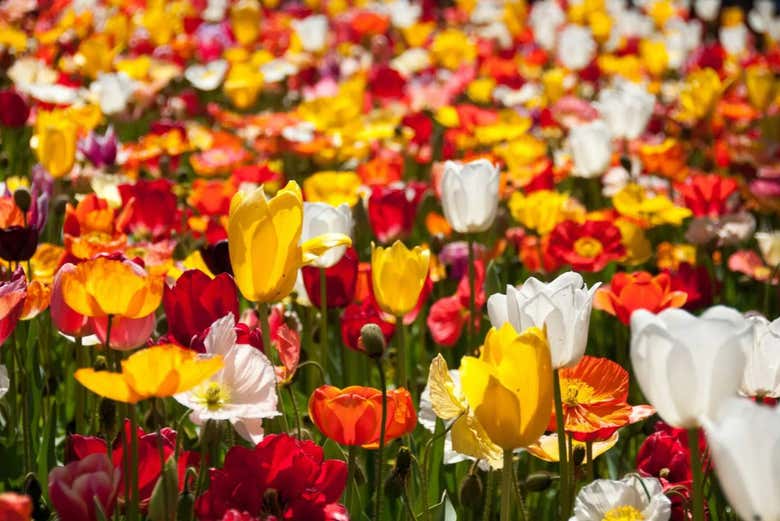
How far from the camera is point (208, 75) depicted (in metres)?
5.22

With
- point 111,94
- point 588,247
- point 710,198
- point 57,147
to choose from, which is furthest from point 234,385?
point 111,94

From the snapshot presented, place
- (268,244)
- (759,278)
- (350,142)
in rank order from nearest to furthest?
(268,244)
(759,278)
(350,142)

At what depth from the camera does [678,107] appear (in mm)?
5301

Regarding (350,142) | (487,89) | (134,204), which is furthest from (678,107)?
(134,204)

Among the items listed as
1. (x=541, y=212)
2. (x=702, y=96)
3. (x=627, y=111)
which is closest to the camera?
(x=541, y=212)

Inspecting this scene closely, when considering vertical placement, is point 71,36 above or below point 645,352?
below

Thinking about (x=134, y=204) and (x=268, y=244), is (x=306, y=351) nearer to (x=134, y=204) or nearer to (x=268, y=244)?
(x=134, y=204)

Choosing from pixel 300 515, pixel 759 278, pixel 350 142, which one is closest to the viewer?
pixel 300 515

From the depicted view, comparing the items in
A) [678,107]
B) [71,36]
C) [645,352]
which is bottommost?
[678,107]

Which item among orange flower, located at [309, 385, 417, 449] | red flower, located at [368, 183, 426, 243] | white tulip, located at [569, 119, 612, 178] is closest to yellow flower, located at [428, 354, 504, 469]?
orange flower, located at [309, 385, 417, 449]

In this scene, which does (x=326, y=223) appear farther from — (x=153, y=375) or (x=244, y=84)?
(x=244, y=84)

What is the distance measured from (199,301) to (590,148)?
79.1 inches

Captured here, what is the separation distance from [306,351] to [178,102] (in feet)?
8.19

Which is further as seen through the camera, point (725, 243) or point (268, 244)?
point (725, 243)
